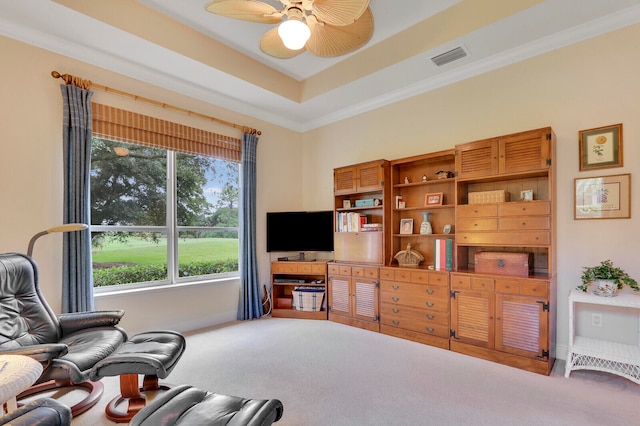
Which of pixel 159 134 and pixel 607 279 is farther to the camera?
pixel 159 134

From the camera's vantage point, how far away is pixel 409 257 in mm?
3617

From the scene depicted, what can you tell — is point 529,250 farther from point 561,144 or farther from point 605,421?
point 605,421

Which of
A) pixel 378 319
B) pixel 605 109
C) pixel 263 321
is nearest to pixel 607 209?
pixel 605 109

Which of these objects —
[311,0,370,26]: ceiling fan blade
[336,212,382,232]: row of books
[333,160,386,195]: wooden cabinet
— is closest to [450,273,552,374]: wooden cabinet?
[336,212,382,232]: row of books

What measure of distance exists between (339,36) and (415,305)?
2714 millimetres

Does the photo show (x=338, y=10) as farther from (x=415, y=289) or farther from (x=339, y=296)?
(x=339, y=296)

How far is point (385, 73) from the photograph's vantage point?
11.4 feet

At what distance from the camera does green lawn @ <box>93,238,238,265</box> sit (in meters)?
3.30

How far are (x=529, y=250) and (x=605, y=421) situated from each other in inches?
57.0

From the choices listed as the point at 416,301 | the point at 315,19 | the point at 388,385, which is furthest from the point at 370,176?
the point at 388,385

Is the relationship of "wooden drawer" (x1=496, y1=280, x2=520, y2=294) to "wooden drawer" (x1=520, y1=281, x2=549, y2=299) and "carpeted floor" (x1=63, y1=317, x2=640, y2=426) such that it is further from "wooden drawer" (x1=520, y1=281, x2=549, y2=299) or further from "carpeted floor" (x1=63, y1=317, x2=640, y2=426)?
"carpeted floor" (x1=63, y1=317, x2=640, y2=426)

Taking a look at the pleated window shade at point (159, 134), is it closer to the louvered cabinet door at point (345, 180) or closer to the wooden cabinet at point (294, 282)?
the louvered cabinet door at point (345, 180)

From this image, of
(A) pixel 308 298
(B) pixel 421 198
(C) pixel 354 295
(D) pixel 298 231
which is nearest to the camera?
(B) pixel 421 198

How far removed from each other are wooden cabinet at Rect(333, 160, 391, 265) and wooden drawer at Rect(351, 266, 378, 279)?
6.2 inches
